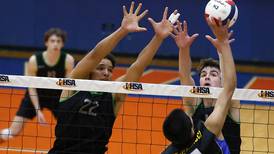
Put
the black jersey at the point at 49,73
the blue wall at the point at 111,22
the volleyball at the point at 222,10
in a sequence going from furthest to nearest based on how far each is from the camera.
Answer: the blue wall at the point at 111,22, the black jersey at the point at 49,73, the volleyball at the point at 222,10

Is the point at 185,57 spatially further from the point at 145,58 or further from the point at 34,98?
the point at 34,98

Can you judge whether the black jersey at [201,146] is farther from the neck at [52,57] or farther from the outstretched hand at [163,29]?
the neck at [52,57]

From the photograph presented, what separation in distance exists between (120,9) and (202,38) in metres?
1.82

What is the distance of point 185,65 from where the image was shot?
22.7 feet

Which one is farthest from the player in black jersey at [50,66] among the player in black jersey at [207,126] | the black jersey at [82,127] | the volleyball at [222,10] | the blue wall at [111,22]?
the player in black jersey at [207,126]

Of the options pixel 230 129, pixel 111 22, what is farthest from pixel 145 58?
pixel 111 22

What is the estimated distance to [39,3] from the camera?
15.3 meters

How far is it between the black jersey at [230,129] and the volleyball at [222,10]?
981mm

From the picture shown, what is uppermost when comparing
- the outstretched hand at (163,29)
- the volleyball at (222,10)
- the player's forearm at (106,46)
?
the volleyball at (222,10)

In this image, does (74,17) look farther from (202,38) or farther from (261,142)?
(261,142)

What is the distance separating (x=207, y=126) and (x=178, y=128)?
0.40 meters

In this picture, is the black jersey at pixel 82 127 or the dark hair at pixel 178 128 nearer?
the dark hair at pixel 178 128

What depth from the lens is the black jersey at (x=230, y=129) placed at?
6699 mm

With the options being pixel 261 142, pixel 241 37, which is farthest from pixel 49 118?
pixel 241 37
